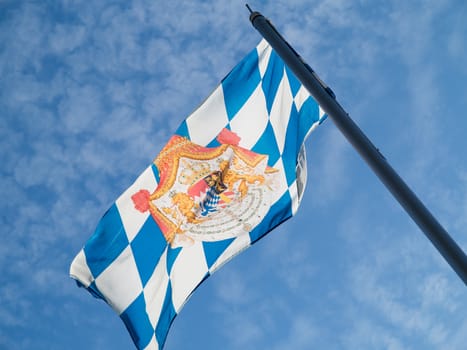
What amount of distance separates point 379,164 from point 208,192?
4.55 m

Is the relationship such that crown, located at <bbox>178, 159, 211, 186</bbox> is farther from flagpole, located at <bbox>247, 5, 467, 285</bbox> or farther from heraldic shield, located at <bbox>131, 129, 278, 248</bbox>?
flagpole, located at <bbox>247, 5, 467, 285</bbox>

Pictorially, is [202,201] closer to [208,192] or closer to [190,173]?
[208,192]

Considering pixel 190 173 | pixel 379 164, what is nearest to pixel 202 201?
pixel 190 173

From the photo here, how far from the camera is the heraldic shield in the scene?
768 centimetres

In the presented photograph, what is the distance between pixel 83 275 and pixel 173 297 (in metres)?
1.58

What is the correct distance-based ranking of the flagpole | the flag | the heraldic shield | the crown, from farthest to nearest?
the crown → the heraldic shield → the flag → the flagpole

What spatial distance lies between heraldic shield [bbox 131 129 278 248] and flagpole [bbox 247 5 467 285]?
3041mm

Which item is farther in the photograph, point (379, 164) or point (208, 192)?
point (208, 192)

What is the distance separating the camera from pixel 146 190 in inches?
305

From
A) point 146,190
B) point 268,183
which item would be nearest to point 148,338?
point 146,190

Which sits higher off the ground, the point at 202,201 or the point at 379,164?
the point at 202,201

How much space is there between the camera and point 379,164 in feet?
11.7

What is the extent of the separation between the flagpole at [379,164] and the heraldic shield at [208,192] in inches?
120

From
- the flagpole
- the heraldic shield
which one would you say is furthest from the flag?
the flagpole
